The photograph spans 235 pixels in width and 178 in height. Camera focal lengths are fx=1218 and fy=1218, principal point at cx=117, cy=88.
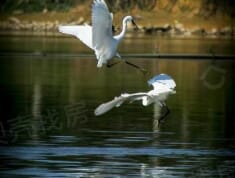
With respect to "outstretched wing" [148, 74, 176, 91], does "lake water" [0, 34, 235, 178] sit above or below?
below

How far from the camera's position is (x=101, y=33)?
19.8 m

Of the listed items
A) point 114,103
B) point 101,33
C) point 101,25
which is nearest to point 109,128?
point 101,33

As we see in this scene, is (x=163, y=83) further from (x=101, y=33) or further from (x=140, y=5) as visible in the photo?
(x=140, y=5)

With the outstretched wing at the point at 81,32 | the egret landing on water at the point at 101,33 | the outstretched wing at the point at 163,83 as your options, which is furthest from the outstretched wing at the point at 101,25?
the outstretched wing at the point at 163,83

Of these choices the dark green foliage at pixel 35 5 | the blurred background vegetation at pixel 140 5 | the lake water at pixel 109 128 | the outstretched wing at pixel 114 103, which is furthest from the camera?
the dark green foliage at pixel 35 5

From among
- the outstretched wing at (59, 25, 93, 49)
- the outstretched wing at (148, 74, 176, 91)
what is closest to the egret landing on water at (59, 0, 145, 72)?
the outstretched wing at (59, 25, 93, 49)

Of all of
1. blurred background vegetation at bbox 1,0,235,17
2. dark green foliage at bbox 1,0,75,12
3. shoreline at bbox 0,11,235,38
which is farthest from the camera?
dark green foliage at bbox 1,0,75,12

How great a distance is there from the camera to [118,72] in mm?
43719

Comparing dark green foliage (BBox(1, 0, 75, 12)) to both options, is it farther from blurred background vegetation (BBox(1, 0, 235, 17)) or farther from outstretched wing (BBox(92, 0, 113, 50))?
outstretched wing (BBox(92, 0, 113, 50))

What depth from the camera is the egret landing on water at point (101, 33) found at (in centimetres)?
1908

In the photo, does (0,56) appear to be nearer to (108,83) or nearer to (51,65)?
(51,65)

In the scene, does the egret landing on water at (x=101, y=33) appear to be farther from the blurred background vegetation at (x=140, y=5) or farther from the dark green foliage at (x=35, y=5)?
the dark green foliage at (x=35, y=5)

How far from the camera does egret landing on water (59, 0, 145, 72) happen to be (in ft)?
Answer: 62.6

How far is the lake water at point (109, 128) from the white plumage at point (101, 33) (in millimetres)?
1543
